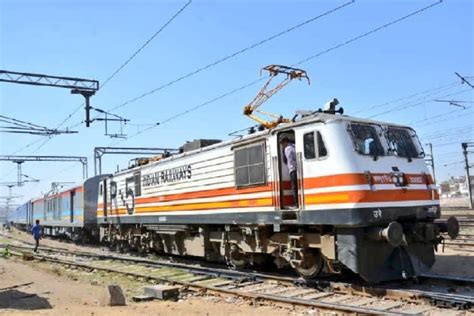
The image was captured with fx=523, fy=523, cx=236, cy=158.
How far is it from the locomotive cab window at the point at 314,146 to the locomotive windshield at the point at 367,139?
640 millimetres

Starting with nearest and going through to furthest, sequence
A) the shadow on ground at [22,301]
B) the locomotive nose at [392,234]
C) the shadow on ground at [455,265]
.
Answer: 1. the locomotive nose at [392,234]
2. the shadow on ground at [22,301]
3. the shadow on ground at [455,265]

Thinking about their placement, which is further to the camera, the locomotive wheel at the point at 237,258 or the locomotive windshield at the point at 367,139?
the locomotive wheel at the point at 237,258

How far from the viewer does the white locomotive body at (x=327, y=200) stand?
10047 mm

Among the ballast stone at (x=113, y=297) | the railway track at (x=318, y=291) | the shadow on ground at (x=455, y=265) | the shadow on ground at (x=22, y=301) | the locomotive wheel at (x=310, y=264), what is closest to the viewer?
the railway track at (x=318, y=291)

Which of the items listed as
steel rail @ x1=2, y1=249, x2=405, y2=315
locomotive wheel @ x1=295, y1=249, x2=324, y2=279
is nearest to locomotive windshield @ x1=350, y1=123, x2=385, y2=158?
locomotive wheel @ x1=295, y1=249, x2=324, y2=279

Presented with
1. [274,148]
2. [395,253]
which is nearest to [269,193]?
[274,148]

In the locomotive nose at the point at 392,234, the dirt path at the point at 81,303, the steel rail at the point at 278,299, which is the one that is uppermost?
the locomotive nose at the point at 392,234

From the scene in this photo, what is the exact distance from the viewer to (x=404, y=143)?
1142 cm

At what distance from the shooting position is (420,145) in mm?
11820

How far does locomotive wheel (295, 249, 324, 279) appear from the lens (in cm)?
1106

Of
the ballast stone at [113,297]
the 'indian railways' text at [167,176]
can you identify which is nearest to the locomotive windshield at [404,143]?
the ballast stone at [113,297]

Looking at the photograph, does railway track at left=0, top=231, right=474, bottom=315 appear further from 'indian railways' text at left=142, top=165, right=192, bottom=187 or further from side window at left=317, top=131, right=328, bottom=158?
'indian railways' text at left=142, top=165, right=192, bottom=187

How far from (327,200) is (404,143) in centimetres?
244

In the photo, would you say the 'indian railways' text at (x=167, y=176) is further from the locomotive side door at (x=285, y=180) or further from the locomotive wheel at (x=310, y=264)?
the locomotive wheel at (x=310, y=264)
